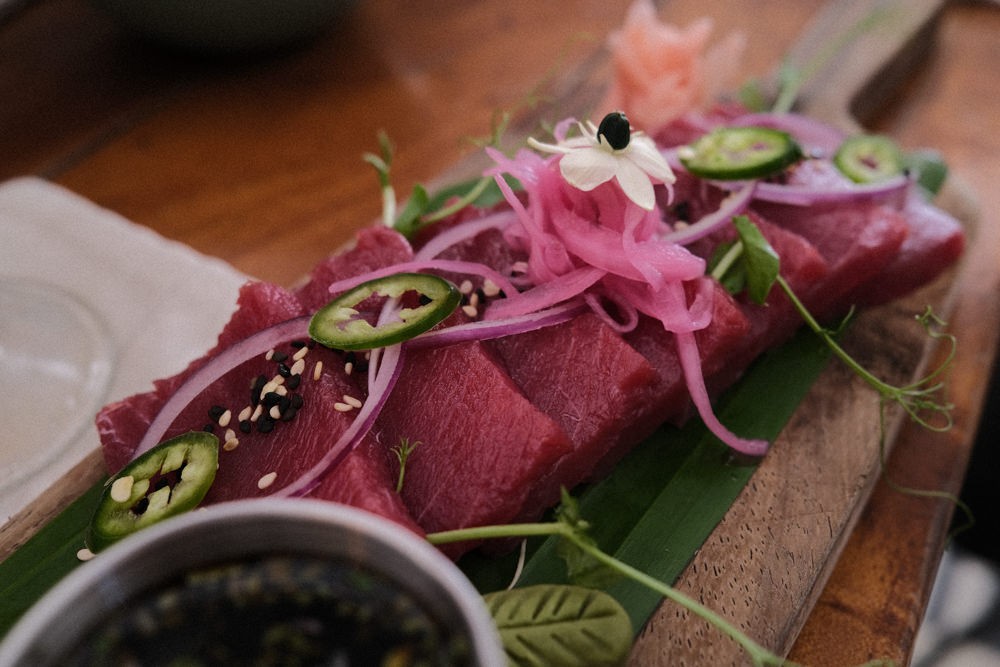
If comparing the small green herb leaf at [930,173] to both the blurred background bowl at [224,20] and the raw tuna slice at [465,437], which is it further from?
the blurred background bowl at [224,20]

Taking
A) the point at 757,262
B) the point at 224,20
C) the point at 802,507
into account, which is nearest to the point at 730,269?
the point at 757,262

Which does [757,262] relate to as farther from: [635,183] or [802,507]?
[802,507]

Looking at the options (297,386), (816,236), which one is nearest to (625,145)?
(816,236)

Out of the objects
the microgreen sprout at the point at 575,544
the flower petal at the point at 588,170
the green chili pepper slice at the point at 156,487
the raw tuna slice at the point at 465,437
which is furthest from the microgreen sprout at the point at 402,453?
the flower petal at the point at 588,170

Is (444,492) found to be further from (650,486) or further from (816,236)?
(816,236)

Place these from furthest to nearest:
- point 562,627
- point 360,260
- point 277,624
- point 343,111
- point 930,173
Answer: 1. point 343,111
2. point 930,173
3. point 360,260
4. point 562,627
5. point 277,624

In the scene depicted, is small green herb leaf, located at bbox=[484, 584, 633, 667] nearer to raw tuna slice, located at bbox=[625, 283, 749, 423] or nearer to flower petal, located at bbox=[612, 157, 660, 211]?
raw tuna slice, located at bbox=[625, 283, 749, 423]
